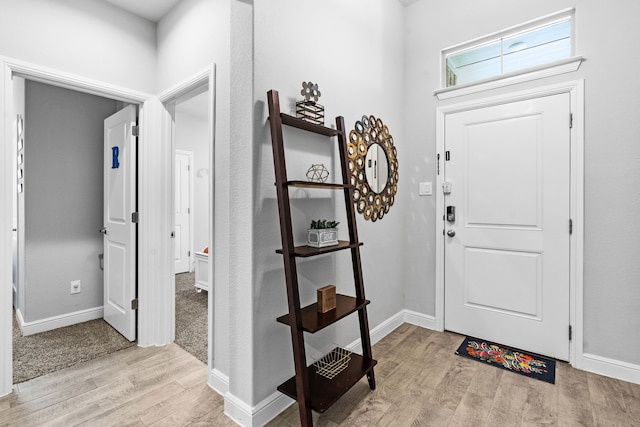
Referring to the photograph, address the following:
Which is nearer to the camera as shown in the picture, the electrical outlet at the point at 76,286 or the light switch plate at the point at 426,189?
Answer: the light switch plate at the point at 426,189

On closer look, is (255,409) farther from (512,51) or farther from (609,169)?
(512,51)

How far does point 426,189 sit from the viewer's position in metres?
2.86

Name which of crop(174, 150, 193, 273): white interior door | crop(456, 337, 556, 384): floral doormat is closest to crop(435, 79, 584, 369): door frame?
crop(456, 337, 556, 384): floral doormat

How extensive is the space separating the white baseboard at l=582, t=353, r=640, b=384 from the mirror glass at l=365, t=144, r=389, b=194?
184 centimetres

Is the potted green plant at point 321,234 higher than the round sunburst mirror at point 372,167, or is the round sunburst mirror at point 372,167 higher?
the round sunburst mirror at point 372,167

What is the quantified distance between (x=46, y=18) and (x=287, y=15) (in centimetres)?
166

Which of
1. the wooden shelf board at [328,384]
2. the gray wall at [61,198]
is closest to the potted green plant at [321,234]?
the wooden shelf board at [328,384]

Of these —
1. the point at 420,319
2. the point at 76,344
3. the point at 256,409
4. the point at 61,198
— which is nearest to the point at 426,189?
the point at 420,319

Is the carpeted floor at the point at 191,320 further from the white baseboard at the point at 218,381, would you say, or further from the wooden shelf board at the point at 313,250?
the wooden shelf board at the point at 313,250

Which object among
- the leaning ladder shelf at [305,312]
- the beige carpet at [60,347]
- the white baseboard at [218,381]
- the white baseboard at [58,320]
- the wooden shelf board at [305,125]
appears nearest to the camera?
the leaning ladder shelf at [305,312]

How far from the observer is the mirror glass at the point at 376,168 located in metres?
2.49

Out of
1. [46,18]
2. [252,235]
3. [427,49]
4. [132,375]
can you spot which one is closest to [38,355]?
[132,375]

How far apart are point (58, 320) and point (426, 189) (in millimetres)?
3595

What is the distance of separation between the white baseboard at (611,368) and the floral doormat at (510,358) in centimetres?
20
